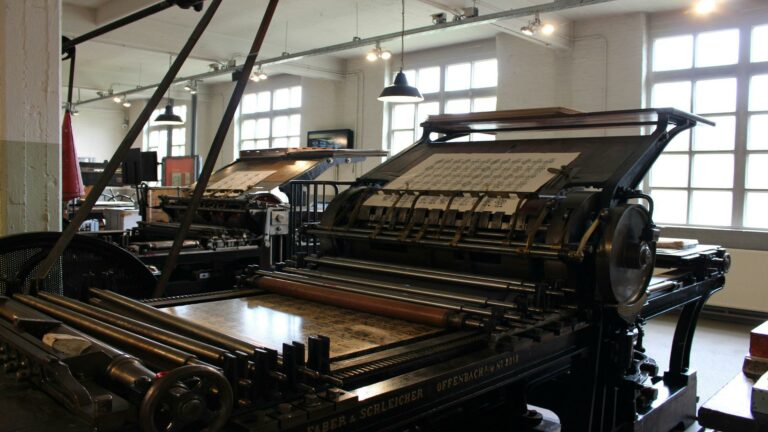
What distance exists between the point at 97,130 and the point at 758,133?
1517 cm

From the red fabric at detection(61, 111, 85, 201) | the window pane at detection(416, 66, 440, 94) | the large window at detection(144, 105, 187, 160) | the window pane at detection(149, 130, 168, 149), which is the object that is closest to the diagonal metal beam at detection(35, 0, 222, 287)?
the red fabric at detection(61, 111, 85, 201)

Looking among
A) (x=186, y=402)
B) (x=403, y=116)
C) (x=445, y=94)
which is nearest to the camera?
(x=186, y=402)

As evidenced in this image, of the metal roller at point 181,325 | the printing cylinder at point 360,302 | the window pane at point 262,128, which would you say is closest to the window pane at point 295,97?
the window pane at point 262,128

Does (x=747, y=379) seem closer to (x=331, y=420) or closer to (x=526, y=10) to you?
(x=331, y=420)

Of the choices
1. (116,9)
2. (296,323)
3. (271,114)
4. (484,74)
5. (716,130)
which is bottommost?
(296,323)

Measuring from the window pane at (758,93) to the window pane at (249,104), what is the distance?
29.7ft

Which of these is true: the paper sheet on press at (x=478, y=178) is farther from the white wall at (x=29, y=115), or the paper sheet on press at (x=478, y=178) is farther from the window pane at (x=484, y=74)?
the window pane at (x=484, y=74)

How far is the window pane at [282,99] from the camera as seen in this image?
12.3 meters

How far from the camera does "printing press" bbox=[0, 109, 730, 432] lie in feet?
3.66

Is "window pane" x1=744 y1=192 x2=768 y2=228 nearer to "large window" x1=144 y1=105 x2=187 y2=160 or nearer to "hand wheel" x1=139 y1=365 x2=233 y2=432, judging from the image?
"hand wheel" x1=139 y1=365 x2=233 y2=432

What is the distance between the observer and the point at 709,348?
16.6ft

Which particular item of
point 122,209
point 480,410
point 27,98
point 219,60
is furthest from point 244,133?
point 480,410

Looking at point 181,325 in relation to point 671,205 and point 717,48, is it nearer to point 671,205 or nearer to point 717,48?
point 671,205

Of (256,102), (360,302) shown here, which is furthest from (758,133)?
(256,102)
